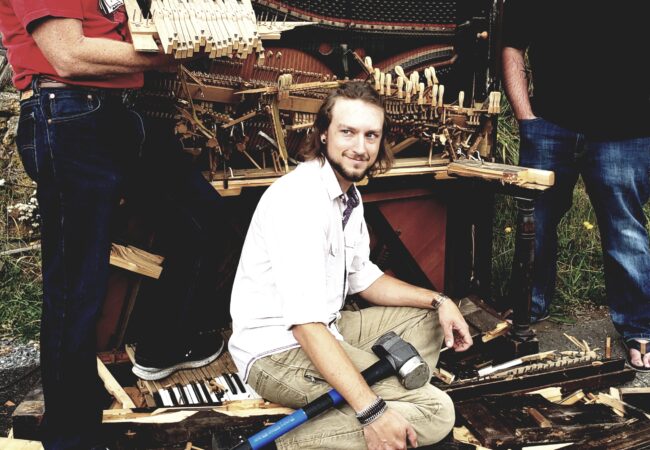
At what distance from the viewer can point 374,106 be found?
2.95 m

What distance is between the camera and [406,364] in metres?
2.77

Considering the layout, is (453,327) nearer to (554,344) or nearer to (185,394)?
(185,394)

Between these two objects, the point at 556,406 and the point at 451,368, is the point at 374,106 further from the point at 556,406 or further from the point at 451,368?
the point at 556,406

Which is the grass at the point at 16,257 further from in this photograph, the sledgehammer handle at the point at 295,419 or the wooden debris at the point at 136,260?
the sledgehammer handle at the point at 295,419

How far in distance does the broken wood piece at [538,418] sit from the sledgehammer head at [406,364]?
2.64ft

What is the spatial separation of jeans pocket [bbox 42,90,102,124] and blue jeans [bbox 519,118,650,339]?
8.38ft

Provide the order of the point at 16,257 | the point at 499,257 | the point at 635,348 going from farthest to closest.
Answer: the point at 499,257
the point at 16,257
the point at 635,348

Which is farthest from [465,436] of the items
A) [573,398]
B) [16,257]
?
[16,257]

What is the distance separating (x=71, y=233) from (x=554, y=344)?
3045 mm

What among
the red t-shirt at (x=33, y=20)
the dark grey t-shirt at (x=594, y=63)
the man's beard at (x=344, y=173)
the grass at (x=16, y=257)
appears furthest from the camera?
the grass at (x=16, y=257)

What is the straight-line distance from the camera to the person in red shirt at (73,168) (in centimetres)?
249

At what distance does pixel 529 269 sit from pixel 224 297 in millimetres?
1781

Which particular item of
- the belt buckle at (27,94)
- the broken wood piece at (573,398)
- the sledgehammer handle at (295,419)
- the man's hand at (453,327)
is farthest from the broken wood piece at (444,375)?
the belt buckle at (27,94)

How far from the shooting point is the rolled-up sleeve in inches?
128
